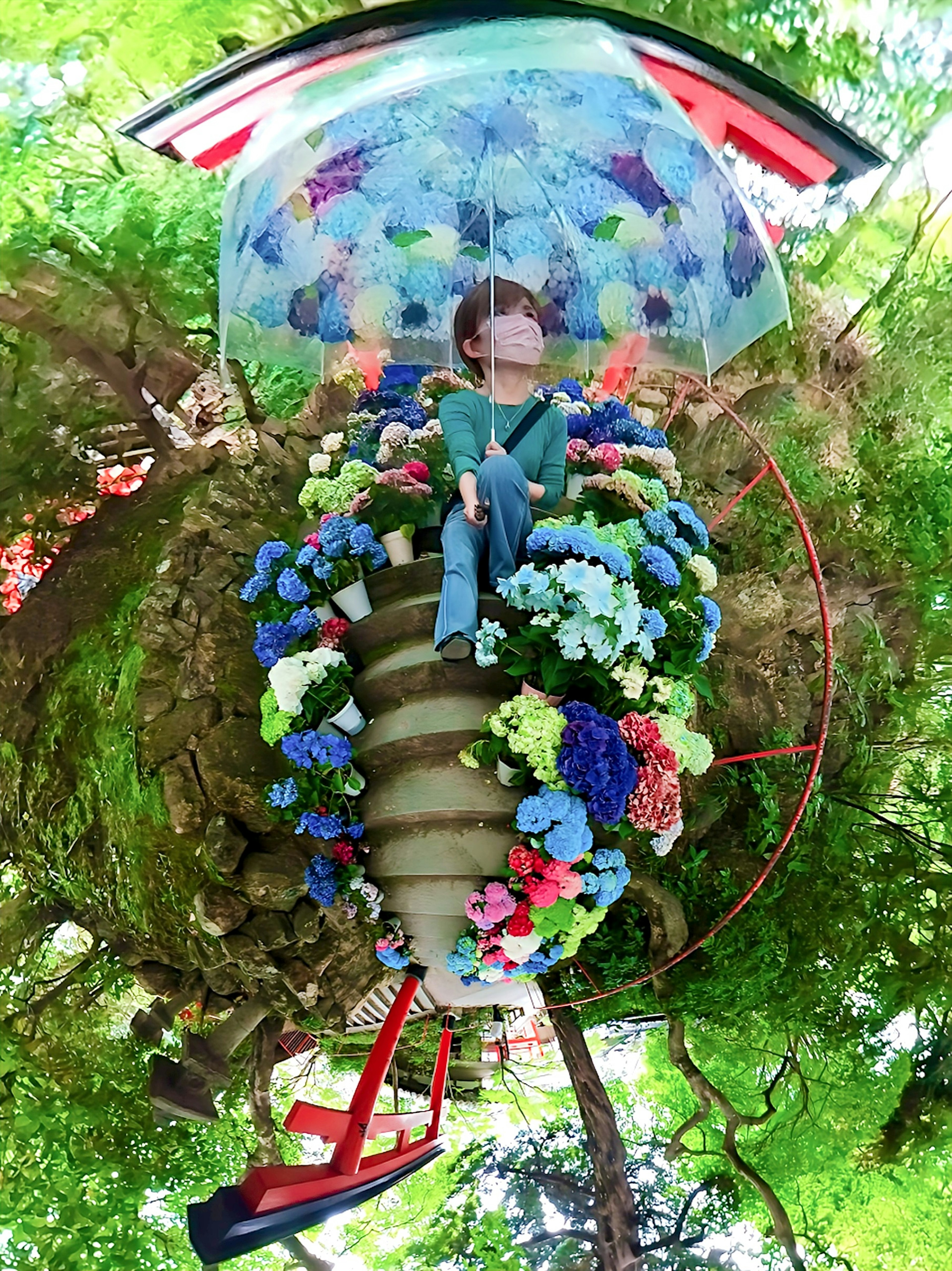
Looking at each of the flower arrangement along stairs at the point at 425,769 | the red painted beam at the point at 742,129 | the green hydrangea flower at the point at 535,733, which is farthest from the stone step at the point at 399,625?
the red painted beam at the point at 742,129

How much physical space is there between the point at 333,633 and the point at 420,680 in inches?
11.7

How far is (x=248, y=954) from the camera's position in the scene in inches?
101

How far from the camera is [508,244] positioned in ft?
9.02

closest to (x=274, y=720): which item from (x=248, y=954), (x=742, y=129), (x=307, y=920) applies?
(x=307, y=920)

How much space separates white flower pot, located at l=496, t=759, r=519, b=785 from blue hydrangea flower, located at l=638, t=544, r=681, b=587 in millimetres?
625

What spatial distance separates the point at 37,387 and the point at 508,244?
194 centimetres

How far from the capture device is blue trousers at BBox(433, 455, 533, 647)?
2.25 metres

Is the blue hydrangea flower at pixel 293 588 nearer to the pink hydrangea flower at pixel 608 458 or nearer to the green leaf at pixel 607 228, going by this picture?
the pink hydrangea flower at pixel 608 458

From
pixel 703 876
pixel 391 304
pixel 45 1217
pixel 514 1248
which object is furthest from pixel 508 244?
pixel 514 1248

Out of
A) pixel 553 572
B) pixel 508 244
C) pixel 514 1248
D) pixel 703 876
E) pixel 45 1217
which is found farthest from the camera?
pixel 514 1248

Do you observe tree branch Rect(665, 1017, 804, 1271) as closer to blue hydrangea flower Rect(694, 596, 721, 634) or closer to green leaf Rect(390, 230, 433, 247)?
blue hydrangea flower Rect(694, 596, 721, 634)

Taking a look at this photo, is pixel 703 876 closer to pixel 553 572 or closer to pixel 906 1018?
pixel 906 1018

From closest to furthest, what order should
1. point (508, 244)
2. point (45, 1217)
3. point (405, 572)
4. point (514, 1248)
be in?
1. point (405, 572)
2. point (508, 244)
3. point (45, 1217)
4. point (514, 1248)

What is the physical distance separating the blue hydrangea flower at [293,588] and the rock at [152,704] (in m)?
0.67
